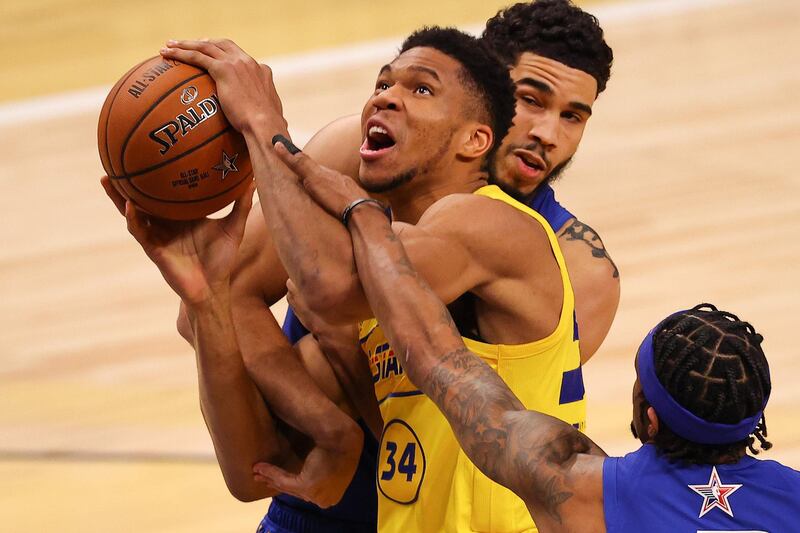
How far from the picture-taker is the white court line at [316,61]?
11070 millimetres

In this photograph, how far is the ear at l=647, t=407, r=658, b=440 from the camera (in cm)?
273

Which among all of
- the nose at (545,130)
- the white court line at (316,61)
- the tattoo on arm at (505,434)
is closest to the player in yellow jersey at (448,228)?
the tattoo on arm at (505,434)

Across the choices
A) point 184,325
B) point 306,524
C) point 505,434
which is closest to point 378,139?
point 184,325

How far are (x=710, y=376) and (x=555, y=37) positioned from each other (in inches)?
74.6

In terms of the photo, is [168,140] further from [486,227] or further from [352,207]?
[486,227]

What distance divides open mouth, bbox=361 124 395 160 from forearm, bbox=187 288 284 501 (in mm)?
548

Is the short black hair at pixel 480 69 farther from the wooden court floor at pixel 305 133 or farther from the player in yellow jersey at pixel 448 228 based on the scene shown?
the wooden court floor at pixel 305 133

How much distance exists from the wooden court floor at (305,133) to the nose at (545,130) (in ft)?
7.00

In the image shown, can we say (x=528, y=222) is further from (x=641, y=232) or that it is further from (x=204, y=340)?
(x=641, y=232)

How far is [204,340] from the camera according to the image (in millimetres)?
3588

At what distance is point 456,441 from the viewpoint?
336 cm

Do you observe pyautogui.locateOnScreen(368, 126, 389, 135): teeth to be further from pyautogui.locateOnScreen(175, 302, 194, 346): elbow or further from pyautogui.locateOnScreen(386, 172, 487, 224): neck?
pyautogui.locateOnScreen(175, 302, 194, 346): elbow

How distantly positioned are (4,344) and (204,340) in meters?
4.30

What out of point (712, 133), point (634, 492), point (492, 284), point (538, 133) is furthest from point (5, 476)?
point (712, 133)
